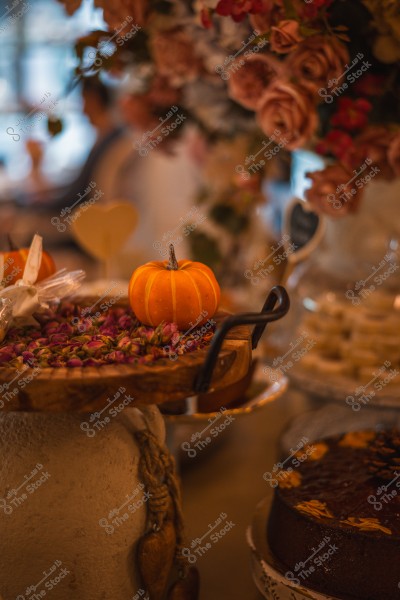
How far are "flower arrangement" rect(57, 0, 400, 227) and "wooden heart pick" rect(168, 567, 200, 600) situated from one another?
1.98 ft

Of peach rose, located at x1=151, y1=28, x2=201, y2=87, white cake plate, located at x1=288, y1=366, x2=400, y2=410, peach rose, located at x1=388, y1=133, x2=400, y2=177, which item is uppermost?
peach rose, located at x1=151, y1=28, x2=201, y2=87

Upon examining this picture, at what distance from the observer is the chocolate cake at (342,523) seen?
2.59ft

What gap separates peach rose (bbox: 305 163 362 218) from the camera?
1142 millimetres

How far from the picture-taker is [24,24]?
15.3 ft

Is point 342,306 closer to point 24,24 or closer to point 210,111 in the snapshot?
point 210,111

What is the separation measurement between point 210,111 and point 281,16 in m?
0.63

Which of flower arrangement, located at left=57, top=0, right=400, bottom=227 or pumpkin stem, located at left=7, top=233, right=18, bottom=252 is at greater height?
flower arrangement, located at left=57, top=0, right=400, bottom=227

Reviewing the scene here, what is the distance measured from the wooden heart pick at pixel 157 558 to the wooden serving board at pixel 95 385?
0.60 feet

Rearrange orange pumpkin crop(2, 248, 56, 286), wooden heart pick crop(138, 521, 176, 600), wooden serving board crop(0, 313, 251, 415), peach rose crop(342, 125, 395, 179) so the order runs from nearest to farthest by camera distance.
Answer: wooden serving board crop(0, 313, 251, 415), wooden heart pick crop(138, 521, 176, 600), orange pumpkin crop(2, 248, 56, 286), peach rose crop(342, 125, 395, 179)

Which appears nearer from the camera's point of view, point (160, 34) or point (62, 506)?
point (62, 506)

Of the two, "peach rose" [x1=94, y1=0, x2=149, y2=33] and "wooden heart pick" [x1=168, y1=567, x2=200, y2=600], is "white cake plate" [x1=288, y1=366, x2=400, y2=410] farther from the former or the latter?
"peach rose" [x1=94, y1=0, x2=149, y2=33]

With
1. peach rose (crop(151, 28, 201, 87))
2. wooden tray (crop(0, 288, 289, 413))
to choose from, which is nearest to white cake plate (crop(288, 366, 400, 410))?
wooden tray (crop(0, 288, 289, 413))

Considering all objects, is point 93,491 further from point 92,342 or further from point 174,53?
point 174,53

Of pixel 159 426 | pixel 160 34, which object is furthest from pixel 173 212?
pixel 159 426
